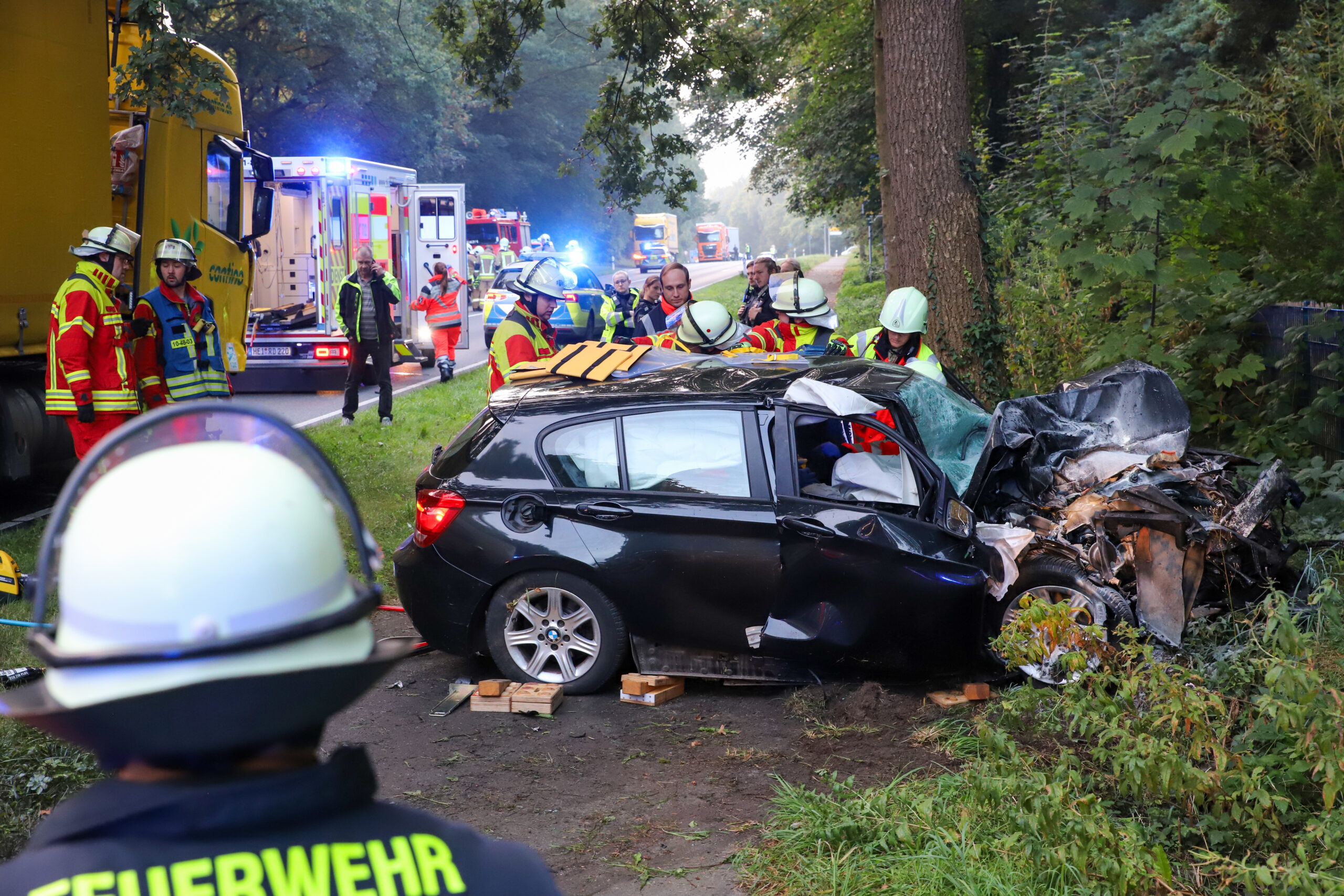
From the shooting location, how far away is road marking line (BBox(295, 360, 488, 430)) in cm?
1333

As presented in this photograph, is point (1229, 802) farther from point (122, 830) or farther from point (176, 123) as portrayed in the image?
point (176, 123)

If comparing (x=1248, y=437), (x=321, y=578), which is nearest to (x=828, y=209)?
(x=1248, y=437)

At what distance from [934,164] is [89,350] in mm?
6151

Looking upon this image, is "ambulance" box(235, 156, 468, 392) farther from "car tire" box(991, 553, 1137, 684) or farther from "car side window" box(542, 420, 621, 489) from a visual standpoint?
"car tire" box(991, 553, 1137, 684)

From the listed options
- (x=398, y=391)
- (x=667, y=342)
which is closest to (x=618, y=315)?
(x=667, y=342)

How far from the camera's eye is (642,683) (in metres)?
5.37

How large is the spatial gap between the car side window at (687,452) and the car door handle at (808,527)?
0.29m

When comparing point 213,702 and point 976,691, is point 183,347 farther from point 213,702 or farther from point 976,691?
point 213,702

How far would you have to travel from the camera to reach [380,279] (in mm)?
12547

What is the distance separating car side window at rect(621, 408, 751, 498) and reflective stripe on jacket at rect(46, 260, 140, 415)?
12.7 feet

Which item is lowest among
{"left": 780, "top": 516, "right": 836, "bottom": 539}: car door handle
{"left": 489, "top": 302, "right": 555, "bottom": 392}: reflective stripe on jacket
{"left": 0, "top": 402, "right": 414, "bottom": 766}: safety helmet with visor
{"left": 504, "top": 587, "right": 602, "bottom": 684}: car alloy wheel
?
{"left": 504, "top": 587, "right": 602, "bottom": 684}: car alloy wheel

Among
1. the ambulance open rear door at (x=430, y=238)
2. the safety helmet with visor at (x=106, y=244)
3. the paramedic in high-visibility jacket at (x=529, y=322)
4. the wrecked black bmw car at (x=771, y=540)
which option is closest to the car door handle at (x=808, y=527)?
the wrecked black bmw car at (x=771, y=540)

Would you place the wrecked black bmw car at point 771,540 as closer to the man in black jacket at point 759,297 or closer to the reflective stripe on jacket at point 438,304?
the man in black jacket at point 759,297

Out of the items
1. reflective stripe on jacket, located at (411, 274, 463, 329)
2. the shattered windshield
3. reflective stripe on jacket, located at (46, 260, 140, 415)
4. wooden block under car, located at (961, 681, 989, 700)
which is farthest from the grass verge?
wooden block under car, located at (961, 681, 989, 700)
